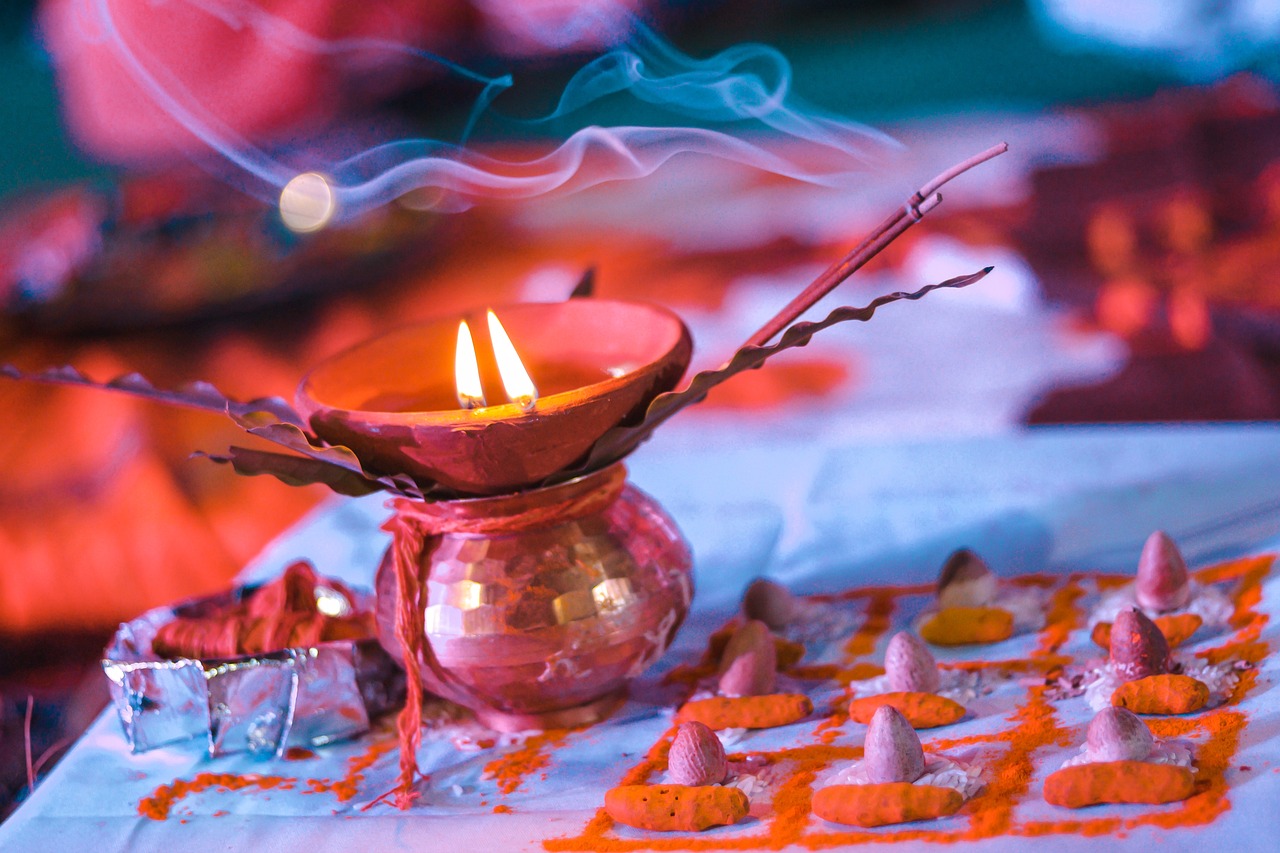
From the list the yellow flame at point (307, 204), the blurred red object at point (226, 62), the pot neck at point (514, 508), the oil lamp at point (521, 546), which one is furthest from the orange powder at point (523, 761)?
the blurred red object at point (226, 62)

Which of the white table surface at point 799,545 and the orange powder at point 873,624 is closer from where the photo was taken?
the white table surface at point 799,545

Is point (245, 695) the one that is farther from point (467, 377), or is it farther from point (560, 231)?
point (560, 231)

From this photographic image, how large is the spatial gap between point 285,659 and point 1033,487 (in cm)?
52

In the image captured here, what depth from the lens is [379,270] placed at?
2264mm

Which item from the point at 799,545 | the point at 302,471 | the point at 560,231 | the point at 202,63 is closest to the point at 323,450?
the point at 302,471

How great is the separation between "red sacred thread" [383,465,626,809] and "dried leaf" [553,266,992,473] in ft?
0.08

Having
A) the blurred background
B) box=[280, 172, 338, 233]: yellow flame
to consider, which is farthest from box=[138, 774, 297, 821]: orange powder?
box=[280, 172, 338, 233]: yellow flame

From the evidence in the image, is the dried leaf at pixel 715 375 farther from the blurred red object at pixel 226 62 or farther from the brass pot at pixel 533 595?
the blurred red object at pixel 226 62

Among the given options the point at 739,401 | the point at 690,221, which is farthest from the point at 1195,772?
the point at 690,221

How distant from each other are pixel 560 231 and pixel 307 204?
0.53m

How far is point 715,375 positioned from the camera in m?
0.54

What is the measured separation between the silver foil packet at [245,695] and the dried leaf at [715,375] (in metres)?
0.17

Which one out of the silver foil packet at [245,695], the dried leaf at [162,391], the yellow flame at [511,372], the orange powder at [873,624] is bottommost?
the orange powder at [873,624]

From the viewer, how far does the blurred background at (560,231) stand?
139cm
